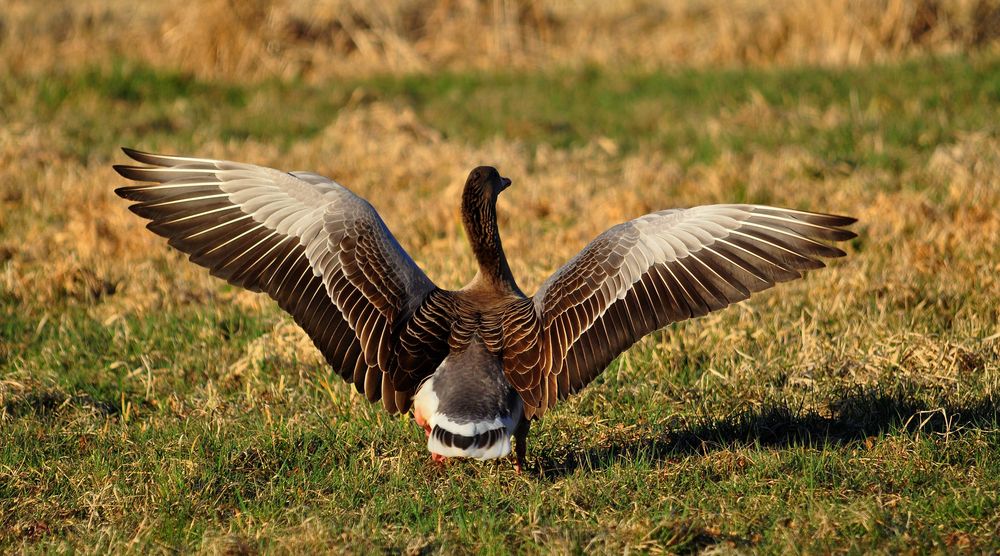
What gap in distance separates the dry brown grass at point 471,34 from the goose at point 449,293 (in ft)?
33.6

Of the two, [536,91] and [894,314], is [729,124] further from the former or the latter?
[894,314]

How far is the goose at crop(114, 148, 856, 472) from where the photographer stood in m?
5.06

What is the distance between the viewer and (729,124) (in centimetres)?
1223

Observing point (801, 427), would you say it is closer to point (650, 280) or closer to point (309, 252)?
point (650, 280)

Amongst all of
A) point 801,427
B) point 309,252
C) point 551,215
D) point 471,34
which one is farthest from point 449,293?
point 471,34

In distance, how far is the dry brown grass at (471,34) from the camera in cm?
1505

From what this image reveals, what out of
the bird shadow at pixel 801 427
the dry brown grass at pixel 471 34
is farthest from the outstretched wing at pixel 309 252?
the dry brown grass at pixel 471 34

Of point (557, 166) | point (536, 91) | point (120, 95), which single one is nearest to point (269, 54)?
point (120, 95)

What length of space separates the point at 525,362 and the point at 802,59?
1130 centimetres

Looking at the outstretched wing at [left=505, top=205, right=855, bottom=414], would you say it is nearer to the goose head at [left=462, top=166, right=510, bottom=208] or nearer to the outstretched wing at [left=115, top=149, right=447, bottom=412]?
the outstretched wing at [left=115, top=149, right=447, bottom=412]

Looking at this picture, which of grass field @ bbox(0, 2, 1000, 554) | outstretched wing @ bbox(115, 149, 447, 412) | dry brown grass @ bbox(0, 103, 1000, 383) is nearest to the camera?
grass field @ bbox(0, 2, 1000, 554)

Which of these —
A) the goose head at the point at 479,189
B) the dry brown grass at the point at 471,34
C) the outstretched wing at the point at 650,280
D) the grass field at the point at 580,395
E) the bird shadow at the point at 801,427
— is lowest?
the bird shadow at the point at 801,427

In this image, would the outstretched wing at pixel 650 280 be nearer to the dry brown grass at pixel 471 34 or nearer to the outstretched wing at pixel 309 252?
the outstretched wing at pixel 309 252

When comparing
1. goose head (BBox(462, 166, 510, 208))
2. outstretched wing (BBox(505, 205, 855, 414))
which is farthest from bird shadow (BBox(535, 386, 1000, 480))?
goose head (BBox(462, 166, 510, 208))
